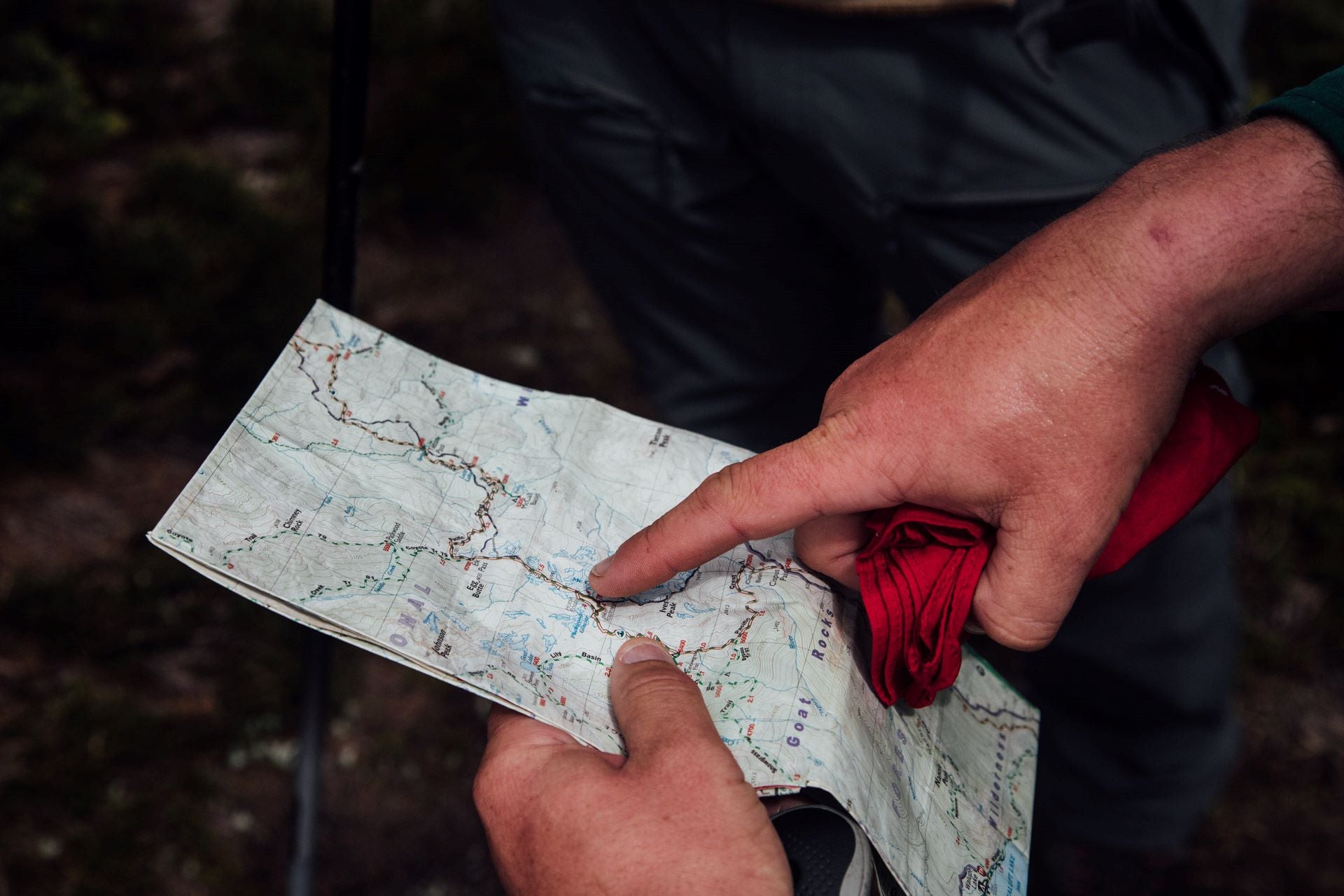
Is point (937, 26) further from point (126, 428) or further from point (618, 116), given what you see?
point (126, 428)

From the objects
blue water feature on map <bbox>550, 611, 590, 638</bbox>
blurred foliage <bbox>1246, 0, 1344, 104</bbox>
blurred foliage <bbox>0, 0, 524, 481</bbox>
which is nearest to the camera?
blue water feature on map <bbox>550, 611, 590, 638</bbox>

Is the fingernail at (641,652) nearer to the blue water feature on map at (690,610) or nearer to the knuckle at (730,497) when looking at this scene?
the blue water feature on map at (690,610)

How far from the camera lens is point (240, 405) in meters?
2.99

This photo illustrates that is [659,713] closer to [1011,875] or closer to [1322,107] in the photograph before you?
[1011,875]

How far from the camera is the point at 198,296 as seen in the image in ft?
10.0

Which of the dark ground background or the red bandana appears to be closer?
the red bandana

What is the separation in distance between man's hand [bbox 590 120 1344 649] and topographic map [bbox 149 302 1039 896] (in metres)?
0.19

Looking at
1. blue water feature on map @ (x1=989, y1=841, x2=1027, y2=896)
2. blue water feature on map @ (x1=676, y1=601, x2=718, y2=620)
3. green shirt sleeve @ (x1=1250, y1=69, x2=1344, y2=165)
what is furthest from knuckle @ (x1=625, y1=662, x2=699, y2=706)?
green shirt sleeve @ (x1=1250, y1=69, x2=1344, y2=165)

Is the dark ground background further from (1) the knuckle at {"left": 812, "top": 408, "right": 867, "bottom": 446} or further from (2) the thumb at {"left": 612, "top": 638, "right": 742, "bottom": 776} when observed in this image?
(1) the knuckle at {"left": 812, "top": 408, "right": 867, "bottom": 446}

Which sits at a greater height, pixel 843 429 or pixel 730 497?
pixel 843 429

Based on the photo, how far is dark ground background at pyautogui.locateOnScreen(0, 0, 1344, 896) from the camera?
2.43m

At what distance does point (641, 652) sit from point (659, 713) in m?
0.12

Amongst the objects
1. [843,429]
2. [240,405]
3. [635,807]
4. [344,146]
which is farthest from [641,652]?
[240,405]

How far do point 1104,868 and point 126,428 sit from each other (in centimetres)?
298
